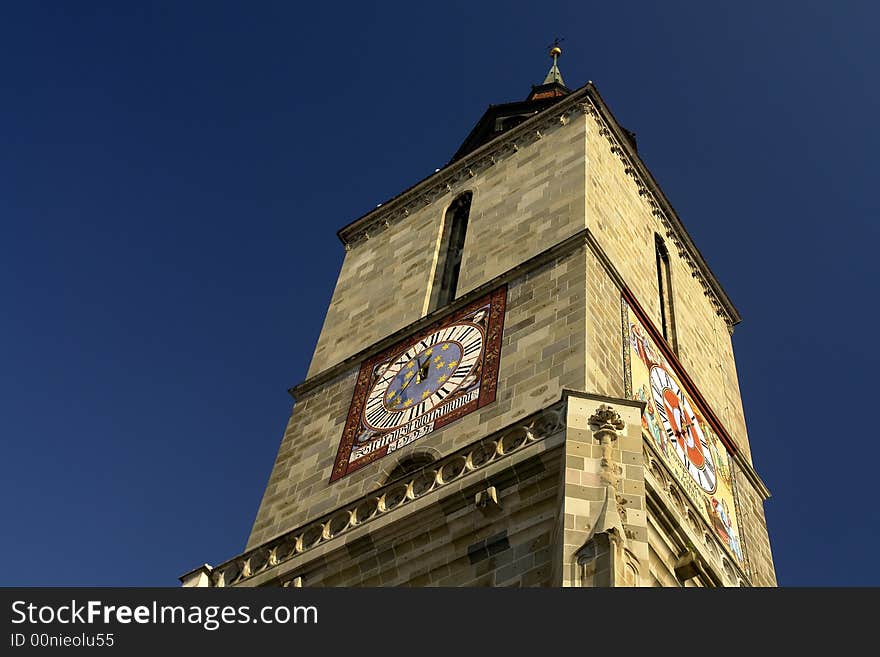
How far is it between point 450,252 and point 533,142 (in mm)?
2642

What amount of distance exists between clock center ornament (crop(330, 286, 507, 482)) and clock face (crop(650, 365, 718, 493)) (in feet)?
7.68

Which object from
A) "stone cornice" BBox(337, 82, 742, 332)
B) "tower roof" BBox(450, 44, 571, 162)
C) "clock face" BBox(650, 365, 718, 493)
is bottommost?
"clock face" BBox(650, 365, 718, 493)

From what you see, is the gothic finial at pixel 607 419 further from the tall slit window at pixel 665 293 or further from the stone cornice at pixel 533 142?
the stone cornice at pixel 533 142

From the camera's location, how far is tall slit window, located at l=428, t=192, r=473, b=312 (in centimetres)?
2161

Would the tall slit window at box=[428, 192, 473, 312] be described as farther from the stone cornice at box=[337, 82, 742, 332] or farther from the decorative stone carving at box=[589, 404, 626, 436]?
the decorative stone carving at box=[589, 404, 626, 436]

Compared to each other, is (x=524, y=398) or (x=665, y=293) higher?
(x=665, y=293)

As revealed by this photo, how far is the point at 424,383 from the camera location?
18719 millimetres

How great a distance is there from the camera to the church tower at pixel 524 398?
1460 centimetres

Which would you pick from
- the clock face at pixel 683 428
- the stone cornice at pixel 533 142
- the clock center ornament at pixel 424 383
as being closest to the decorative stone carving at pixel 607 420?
the clock center ornament at pixel 424 383

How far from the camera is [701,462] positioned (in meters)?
18.9

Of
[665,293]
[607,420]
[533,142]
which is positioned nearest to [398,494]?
[607,420]

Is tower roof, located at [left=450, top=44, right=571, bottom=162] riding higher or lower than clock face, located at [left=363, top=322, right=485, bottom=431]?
higher

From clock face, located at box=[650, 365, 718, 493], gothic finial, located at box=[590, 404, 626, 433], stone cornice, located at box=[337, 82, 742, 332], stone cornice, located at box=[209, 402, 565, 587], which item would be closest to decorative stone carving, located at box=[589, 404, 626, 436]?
gothic finial, located at box=[590, 404, 626, 433]

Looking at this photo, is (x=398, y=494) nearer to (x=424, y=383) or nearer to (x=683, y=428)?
(x=424, y=383)
